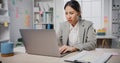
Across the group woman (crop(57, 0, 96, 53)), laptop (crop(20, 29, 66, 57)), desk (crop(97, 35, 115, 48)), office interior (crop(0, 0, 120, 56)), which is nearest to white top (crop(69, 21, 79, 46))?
woman (crop(57, 0, 96, 53))

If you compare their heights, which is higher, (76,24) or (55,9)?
(55,9)

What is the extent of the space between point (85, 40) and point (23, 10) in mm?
2959

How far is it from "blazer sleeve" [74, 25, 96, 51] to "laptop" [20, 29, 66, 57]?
15.0 inches

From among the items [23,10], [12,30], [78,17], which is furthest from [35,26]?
[78,17]

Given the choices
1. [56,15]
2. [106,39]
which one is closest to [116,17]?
[106,39]

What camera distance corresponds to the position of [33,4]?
16.1 feet

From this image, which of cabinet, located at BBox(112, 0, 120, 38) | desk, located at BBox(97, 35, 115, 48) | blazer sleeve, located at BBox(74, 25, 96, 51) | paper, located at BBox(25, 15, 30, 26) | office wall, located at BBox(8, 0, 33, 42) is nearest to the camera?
blazer sleeve, located at BBox(74, 25, 96, 51)

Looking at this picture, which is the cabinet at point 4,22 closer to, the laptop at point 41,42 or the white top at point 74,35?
the white top at point 74,35

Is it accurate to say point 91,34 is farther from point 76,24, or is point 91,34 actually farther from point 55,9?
point 55,9

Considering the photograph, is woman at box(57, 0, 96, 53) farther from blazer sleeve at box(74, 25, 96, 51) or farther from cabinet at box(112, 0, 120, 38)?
cabinet at box(112, 0, 120, 38)

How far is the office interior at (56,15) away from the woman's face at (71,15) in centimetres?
224

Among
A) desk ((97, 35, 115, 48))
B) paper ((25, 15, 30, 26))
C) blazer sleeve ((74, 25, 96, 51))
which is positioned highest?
paper ((25, 15, 30, 26))

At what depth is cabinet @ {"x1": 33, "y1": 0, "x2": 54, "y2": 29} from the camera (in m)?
4.76

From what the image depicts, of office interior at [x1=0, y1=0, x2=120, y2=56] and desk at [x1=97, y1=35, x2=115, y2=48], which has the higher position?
office interior at [x1=0, y1=0, x2=120, y2=56]
